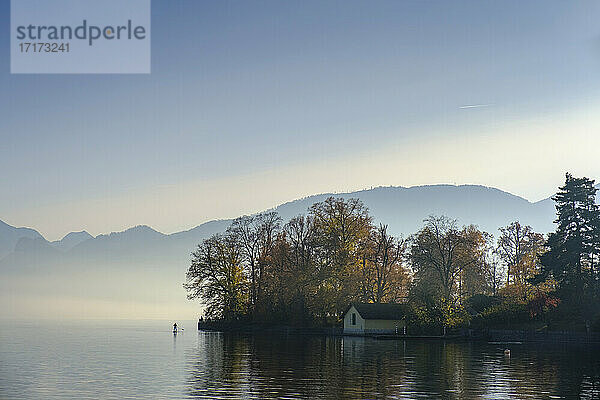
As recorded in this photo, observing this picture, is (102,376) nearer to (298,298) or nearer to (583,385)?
(583,385)

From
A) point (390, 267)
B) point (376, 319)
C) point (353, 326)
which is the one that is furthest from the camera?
point (390, 267)

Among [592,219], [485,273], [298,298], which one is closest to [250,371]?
[592,219]

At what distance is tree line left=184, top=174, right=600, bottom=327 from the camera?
80875 millimetres

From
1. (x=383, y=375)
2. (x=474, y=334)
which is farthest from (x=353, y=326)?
(x=383, y=375)

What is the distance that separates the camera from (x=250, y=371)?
39.0 metres

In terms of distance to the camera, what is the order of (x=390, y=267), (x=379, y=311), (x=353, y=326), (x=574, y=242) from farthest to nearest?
(x=390, y=267)
(x=353, y=326)
(x=379, y=311)
(x=574, y=242)

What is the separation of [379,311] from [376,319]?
1199 millimetres

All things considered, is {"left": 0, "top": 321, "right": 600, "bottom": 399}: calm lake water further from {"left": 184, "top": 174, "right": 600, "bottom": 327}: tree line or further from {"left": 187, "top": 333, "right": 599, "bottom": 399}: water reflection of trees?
{"left": 184, "top": 174, "right": 600, "bottom": 327}: tree line

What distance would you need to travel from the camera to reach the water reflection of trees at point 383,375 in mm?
30016

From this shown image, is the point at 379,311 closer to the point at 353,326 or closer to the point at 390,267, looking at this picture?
the point at 353,326

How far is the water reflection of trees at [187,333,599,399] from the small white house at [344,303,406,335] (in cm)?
3609

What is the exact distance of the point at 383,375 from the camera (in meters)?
37.1

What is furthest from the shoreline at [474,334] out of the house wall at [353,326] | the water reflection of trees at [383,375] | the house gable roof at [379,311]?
the water reflection of trees at [383,375]

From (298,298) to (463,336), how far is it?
24.9 m
